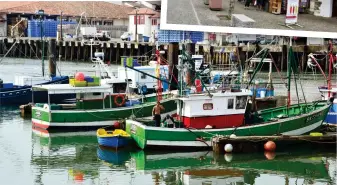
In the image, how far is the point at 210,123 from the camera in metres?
12.4

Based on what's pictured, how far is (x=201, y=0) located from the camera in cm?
761

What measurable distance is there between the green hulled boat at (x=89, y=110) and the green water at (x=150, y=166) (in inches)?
48.7

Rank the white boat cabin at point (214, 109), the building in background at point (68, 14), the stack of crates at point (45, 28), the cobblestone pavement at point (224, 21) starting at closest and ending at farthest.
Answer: the cobblestone pavement at point (224, 21), the white boat cabin at point (214, 109), the stack of crates at point (45, 28), the building in background at point (68, 14)

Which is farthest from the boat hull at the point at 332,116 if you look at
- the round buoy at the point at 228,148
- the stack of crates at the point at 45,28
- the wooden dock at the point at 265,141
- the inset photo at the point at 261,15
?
the stack of crates at the point at 45,28

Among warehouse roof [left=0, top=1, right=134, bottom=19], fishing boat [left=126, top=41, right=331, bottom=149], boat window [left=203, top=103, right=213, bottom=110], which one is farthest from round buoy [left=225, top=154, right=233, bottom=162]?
warehouse roof [left=0, top=1, right=134, bottom=19]

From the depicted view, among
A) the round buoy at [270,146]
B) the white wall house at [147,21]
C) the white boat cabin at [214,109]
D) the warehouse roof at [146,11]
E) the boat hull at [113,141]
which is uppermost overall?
the warehouse roof at [146,11]

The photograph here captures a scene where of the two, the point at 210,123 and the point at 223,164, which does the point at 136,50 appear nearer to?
the point at 210,123

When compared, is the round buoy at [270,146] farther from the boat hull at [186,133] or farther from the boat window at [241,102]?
the boat window at [241,102]

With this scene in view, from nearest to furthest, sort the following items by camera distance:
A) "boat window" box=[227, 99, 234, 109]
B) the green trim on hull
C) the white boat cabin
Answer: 1. the white boat cabin
2. "boat window" box=[227, 99, 234, 109]
3. the green trim on hull

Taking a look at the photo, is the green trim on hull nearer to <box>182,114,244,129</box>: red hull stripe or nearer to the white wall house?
<box>182,114,244,129</box>: red hull stripe

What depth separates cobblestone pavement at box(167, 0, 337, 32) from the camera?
690 cm

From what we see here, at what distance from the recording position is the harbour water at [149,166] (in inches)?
415

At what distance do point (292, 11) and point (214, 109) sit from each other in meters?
4.95

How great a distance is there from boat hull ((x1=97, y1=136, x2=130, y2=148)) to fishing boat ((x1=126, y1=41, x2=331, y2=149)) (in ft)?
→ 0.62
